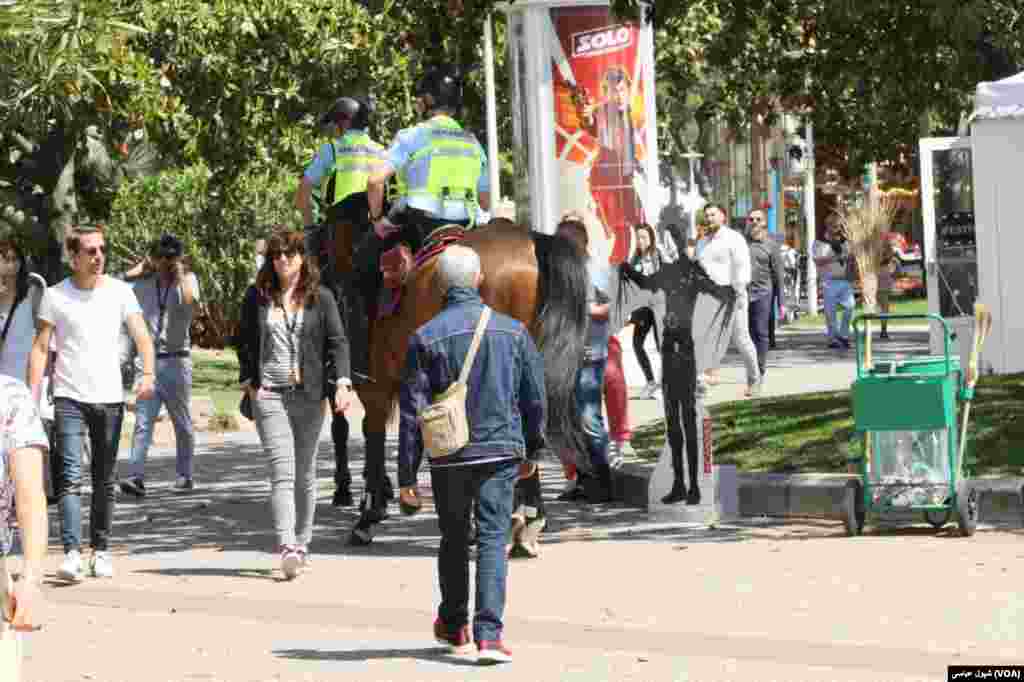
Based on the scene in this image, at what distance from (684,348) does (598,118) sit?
32.5ft

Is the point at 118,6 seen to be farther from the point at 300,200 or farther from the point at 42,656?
the point at 42,656

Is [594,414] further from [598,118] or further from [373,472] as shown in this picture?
[598,118]

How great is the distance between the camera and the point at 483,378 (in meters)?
9.93

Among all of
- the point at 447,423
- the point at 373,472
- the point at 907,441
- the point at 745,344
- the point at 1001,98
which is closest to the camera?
the point at 447,423

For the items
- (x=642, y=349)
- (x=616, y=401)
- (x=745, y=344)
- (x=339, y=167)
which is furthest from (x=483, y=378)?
(x=642, y=349)

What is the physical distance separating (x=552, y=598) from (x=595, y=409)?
14.7 ft

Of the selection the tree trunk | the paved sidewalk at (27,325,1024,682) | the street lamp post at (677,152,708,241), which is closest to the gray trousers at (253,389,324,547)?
the paved sidewalk at (27,325,1024,682)

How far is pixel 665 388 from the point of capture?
50.0 ft

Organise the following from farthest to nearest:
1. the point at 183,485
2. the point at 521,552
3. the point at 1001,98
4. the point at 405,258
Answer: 1. the point at 1001,98
2. the point at 183,485
3. the point at 405,258
4. the point at 521,552

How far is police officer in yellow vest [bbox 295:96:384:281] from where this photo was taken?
15.0m

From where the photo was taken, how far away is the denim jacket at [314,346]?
12.8 m

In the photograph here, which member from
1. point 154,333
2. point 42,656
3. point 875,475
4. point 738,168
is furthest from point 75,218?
point 738,168

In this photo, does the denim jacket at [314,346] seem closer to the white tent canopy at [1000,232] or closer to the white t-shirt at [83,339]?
the white t-shirt at [83,339]

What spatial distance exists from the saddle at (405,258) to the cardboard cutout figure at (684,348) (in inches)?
72.5
